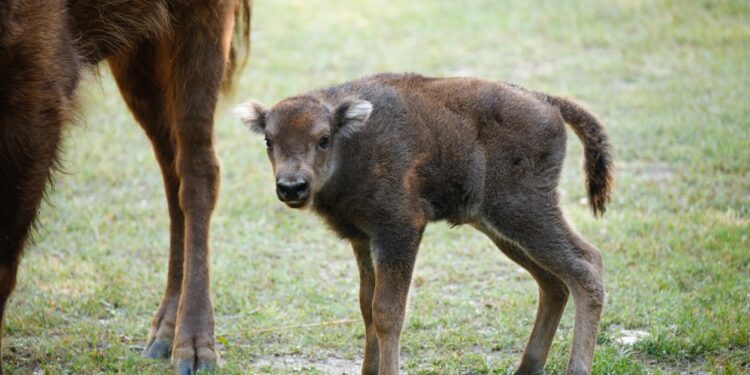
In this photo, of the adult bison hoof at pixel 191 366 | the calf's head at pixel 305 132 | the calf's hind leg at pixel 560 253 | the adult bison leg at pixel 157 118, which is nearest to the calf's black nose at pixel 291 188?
the calf's head at pixel 305 132

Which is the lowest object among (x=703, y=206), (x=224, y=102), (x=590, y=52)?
(x=703, y=206)

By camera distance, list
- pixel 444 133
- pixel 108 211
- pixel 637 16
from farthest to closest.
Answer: pixel 637 16 < pixel 108 211 < pixel 444 133

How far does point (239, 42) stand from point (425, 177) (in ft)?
8.60

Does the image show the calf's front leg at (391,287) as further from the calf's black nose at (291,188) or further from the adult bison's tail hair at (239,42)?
the adult bison's tail hair at (239,42)

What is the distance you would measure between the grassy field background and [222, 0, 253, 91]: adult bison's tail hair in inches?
45.2

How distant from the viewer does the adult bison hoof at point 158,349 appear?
20.1ft

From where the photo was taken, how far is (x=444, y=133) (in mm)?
5227

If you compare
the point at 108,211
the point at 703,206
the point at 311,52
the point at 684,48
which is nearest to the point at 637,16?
the point at 684,48

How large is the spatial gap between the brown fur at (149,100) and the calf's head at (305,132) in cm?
104

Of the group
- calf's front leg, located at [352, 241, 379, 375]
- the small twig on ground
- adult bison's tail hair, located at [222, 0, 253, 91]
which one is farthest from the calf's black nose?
adult bison's tail hair, located at [222, 0, 253, 91]

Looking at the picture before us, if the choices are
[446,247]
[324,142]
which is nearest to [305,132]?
[324,142]

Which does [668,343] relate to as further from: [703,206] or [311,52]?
[311,52]

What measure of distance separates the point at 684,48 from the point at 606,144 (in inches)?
321

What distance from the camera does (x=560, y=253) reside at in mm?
5262
